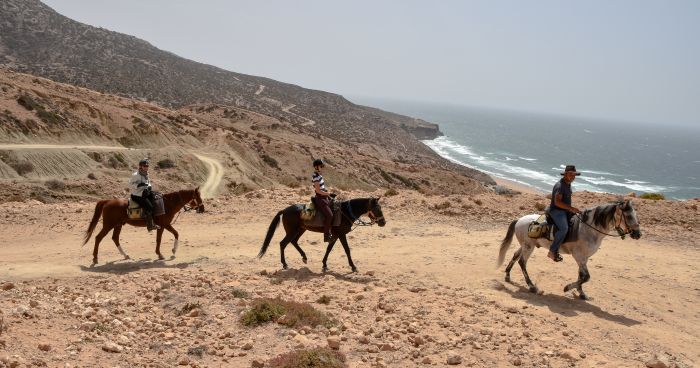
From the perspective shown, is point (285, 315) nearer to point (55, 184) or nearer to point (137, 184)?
point (137, 184)

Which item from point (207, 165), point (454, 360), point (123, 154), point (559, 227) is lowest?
point (207, 165)

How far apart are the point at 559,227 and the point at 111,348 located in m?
9.16

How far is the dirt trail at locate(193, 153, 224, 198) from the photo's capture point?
33.9 metres

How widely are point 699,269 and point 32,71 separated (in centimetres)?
9075

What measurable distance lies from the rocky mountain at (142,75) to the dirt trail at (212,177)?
135 ft

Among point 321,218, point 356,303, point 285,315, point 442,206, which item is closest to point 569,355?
point 356,303

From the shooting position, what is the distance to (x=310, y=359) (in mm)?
7129

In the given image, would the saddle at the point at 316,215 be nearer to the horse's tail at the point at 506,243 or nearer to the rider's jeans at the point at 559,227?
the horse's tail at the point at 506,243

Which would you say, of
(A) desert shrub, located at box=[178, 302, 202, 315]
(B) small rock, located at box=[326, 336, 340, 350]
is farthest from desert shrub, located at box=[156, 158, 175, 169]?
(B) small rock, located at box=[326, 336, 340, 350]

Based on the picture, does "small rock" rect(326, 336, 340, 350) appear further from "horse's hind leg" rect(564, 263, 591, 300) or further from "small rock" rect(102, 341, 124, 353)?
"horse's hind leg" rect(564, 263, 591, 300)

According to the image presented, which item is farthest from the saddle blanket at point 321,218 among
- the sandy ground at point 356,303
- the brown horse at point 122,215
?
the brown horse at point 122,215

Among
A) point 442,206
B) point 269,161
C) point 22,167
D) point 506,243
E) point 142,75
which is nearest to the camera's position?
point 506,243

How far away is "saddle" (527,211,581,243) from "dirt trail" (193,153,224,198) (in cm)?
2496

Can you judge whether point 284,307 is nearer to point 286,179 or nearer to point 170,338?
point 170,338
